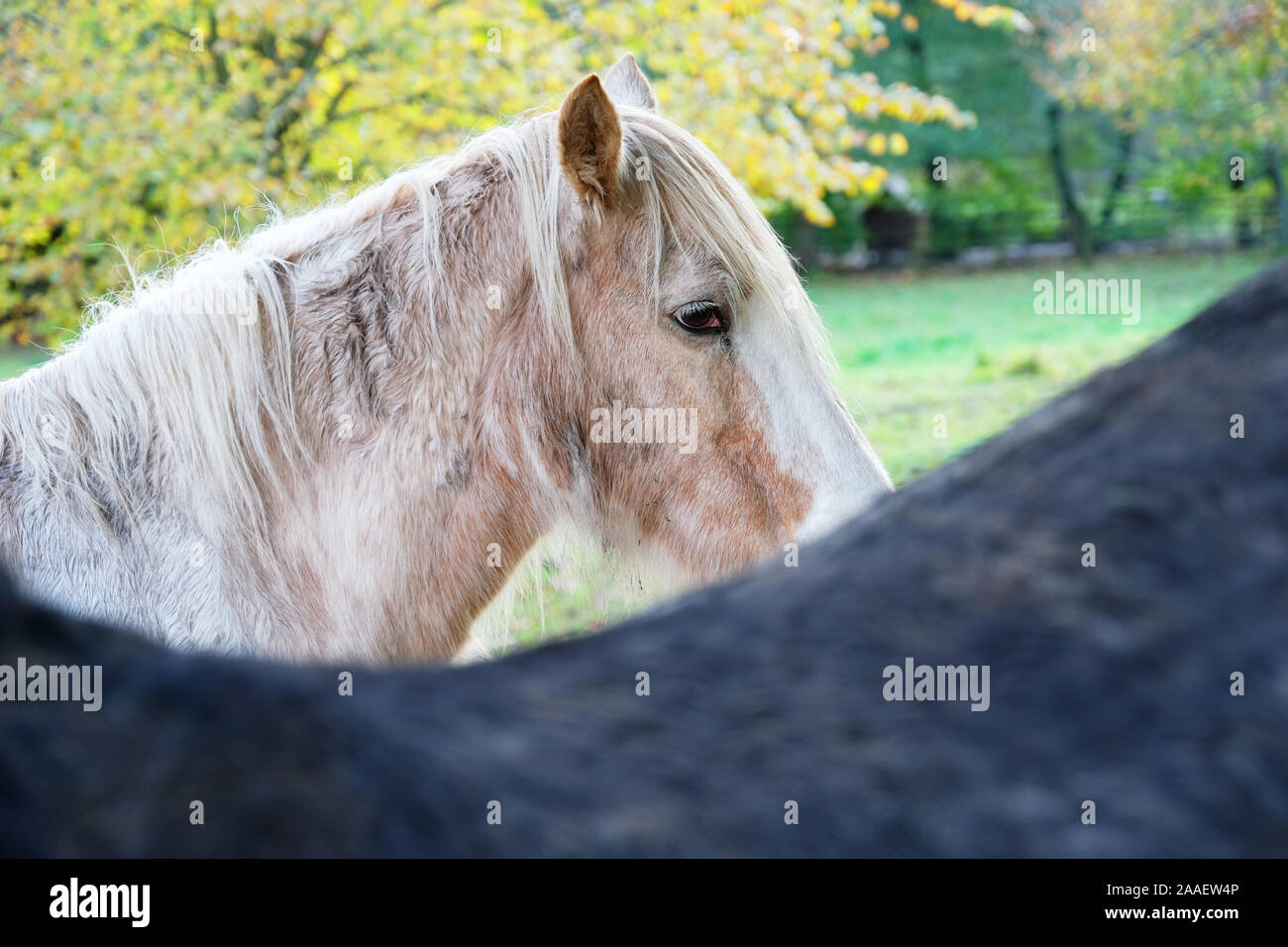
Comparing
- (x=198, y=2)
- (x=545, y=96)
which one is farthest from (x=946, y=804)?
(x=198, y=2)

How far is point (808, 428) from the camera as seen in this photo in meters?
2.64

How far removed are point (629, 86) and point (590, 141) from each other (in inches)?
31.0

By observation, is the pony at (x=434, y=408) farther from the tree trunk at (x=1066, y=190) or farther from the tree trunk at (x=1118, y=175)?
the tree trunk at (x=1118, y=175)

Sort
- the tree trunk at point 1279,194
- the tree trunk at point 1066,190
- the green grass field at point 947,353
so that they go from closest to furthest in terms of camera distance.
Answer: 1. the green grass field at point 947,353
2. the tree trunk at point 1279,194
3. the tree trunk at point 1066,190

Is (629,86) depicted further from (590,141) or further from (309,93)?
(309,93)

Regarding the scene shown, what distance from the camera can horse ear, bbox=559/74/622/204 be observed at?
2.45 metres

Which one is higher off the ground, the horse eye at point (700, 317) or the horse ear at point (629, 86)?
the horse ear at point (629, 86)

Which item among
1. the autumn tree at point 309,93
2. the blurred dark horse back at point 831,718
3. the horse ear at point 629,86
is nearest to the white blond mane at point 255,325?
the horse ear at point 629,86

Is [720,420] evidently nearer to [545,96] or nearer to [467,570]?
[467,570]

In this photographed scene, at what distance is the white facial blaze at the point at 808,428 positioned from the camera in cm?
258

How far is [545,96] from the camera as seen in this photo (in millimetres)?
6680

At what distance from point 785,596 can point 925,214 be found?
3469cm

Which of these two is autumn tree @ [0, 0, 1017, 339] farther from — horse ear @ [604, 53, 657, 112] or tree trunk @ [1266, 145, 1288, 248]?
tree trunk @ [1266, 145, 1288, 248]
